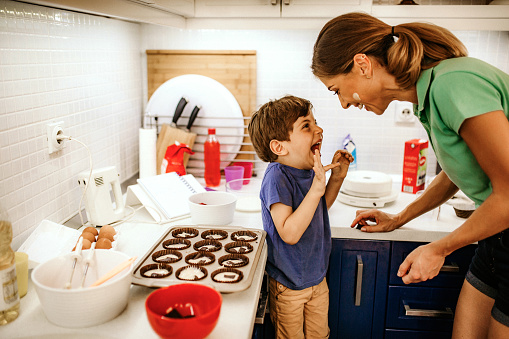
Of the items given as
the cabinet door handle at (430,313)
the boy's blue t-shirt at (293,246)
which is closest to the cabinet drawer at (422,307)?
the cabinet door handle at (430,313)

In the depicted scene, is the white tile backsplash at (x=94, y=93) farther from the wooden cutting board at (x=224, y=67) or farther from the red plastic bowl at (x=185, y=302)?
the red plastic bowl at (x=185, y=302)

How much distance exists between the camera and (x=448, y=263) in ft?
5.55

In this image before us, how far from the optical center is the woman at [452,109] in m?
1.03

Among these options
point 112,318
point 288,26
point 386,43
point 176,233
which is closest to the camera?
point 112,318

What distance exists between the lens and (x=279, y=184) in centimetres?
144

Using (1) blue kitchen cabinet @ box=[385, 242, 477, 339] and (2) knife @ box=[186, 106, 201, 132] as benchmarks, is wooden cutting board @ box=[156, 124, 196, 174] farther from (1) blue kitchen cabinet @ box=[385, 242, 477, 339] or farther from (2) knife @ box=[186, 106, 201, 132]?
(1) blue kitchen cabinet @ box=[385, 242, 477, 339]

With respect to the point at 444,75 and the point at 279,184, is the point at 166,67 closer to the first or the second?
the point at 279,184

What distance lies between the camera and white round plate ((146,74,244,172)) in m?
2.24

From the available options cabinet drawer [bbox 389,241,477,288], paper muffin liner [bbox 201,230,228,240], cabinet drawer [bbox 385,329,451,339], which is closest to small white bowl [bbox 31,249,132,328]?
paper muffin liner [bbox 201,230,228,240]

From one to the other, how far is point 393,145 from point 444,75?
1.24 meters

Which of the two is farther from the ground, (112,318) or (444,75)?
(444,75)

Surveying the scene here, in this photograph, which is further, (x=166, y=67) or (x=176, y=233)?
(x=166, y=67)

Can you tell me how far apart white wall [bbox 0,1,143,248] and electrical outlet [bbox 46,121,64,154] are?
0.02 metres

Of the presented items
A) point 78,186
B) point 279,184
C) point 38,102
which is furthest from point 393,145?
point 38,102
